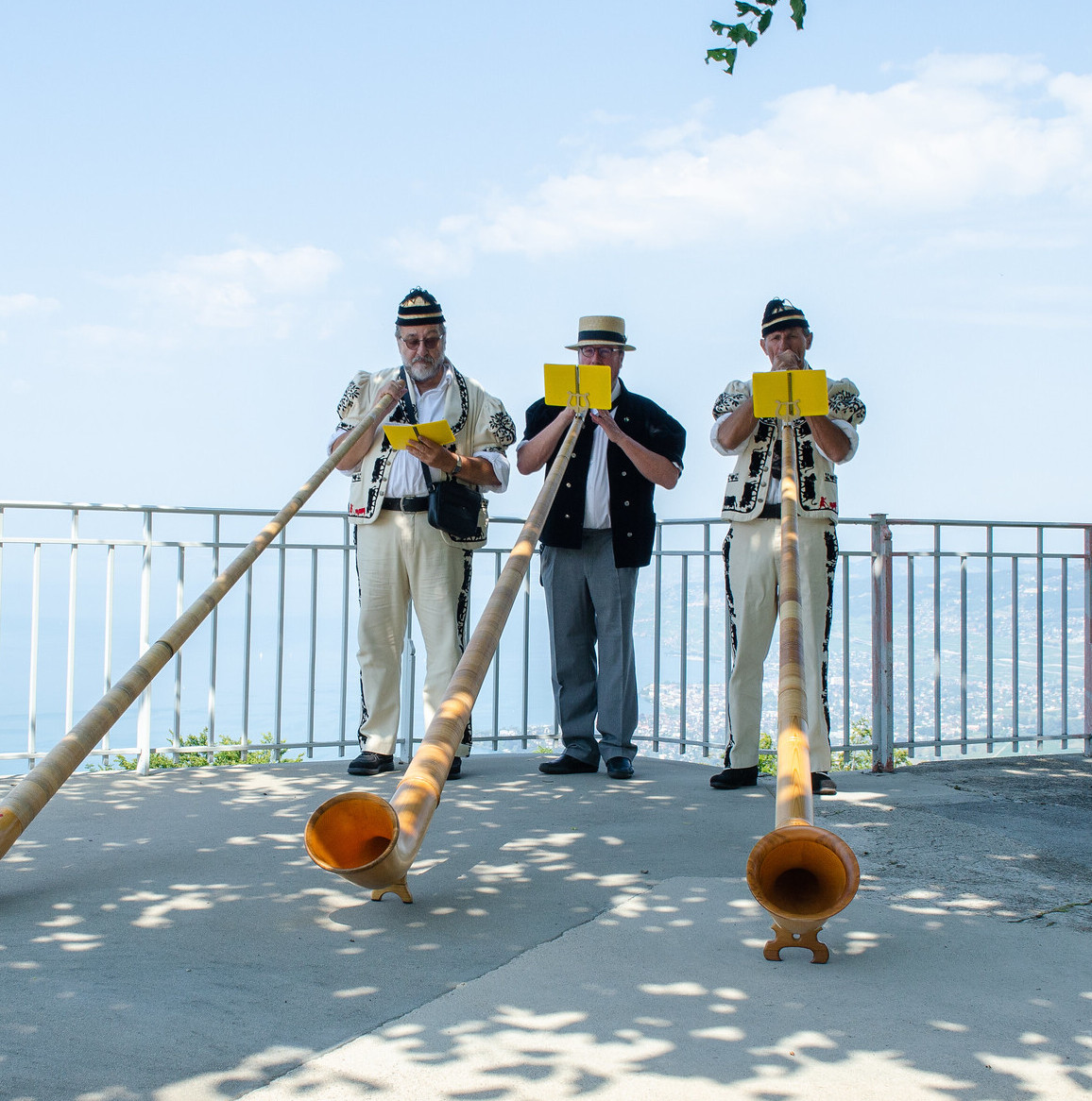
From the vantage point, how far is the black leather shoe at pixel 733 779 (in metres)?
4.92

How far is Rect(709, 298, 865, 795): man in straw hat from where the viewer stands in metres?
4.65

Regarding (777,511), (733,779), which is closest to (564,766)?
(733,779)

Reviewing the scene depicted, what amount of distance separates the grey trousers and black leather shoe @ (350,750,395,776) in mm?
836

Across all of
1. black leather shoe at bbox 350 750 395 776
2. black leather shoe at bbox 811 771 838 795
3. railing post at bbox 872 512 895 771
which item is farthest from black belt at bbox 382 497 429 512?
railing post at bbox 872 512 895 771

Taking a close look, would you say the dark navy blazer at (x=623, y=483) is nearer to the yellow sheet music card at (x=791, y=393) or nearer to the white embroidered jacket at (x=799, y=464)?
the white embroidered jacket at (x=799, y=464)

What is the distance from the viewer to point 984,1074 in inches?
82.4

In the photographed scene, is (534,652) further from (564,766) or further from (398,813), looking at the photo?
(398,813)

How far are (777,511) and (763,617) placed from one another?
0.45m

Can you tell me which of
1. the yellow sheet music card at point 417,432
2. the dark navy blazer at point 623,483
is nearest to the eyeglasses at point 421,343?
the dark navy blazer at point 623,483

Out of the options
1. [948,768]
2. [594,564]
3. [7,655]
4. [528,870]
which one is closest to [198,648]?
[7,655]

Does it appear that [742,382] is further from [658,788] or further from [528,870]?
[528,870]

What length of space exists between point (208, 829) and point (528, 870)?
1285mm

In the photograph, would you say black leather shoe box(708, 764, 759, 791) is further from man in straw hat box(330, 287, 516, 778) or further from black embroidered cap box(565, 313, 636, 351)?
black embroidered cap box(565, 313, 636, 351)

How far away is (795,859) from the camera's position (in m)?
2.45
